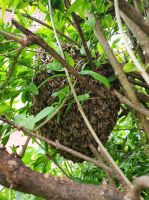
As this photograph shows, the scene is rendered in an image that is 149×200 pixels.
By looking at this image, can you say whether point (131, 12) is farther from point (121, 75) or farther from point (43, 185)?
point (43, 185)

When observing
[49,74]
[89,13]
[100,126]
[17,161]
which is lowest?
[17,161]

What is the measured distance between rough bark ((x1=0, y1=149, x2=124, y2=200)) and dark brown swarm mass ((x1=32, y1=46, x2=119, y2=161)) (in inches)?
14.7

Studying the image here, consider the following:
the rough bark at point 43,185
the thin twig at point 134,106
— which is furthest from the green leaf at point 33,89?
the rough bark at point 43,185

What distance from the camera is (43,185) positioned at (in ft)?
1.21

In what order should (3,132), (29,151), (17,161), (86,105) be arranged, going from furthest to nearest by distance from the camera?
(29,151), (86,105), (3,132), (17,161)

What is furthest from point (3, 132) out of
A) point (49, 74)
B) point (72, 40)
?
point (72, 40)

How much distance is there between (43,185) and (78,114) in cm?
40

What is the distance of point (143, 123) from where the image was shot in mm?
690

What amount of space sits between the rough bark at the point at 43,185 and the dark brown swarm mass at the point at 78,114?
1.23ft

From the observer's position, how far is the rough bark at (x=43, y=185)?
0.36m

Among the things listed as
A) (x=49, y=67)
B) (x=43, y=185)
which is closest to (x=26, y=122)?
(x=43, y=185)

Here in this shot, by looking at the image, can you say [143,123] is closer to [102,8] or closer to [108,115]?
[108,115]

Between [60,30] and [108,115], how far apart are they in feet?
0.77

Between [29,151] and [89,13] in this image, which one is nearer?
[89,13]
